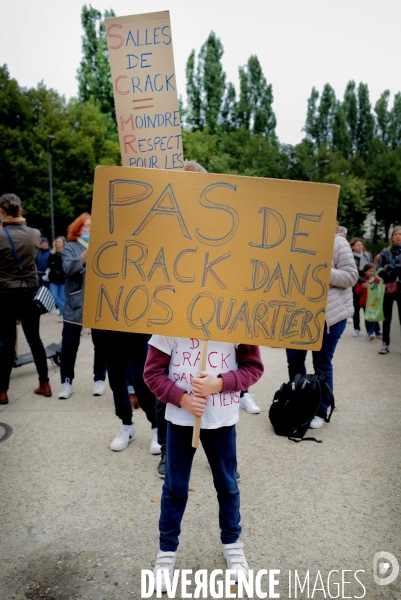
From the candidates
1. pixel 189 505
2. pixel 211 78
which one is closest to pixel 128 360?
pixel 189 505

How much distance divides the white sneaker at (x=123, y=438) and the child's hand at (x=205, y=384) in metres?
1.89

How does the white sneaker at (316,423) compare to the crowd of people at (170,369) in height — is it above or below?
below

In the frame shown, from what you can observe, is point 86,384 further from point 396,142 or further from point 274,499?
point 396,142

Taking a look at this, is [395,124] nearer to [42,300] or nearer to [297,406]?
[42,300]

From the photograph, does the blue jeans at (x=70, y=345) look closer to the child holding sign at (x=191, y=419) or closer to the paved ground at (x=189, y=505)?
the paved ground at (x=189, y=505)

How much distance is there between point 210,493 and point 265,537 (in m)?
0.55

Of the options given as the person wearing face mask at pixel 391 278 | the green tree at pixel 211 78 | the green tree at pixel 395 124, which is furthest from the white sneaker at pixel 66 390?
the green tree at pixel 395 124

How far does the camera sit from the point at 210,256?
7.12 feet

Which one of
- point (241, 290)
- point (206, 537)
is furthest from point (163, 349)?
point (206, 537)

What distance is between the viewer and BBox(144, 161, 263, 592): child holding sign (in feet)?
7.39

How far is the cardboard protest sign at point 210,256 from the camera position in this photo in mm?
2135

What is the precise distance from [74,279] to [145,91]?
7.67 feet

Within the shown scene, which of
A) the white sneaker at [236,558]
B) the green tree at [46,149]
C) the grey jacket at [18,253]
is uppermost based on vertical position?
the green tree at [46,149]

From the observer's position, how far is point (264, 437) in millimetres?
4082
